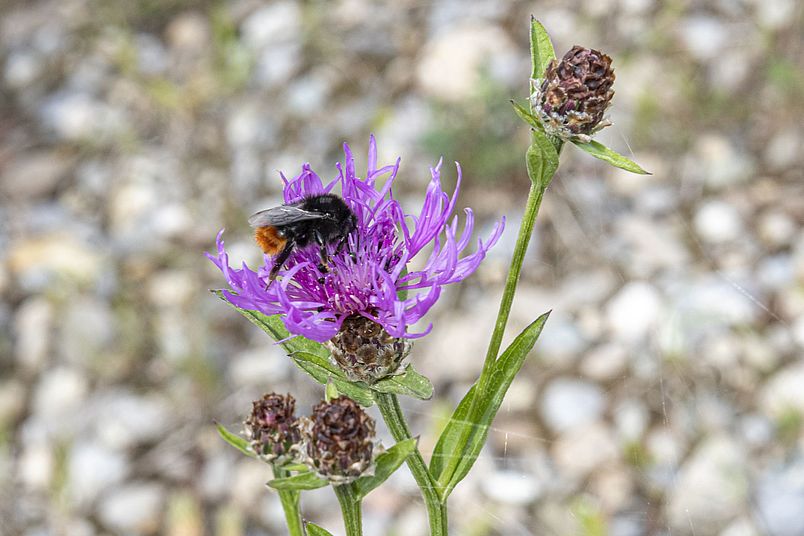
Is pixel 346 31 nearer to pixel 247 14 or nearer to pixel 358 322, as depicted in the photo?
pixel 247 14

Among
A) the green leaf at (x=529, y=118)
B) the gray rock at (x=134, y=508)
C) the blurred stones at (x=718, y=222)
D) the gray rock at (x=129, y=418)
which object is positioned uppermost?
the blurred stones at (x=718, y=222)

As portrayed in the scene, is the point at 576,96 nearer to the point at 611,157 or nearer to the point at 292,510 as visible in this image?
the point at 611,157

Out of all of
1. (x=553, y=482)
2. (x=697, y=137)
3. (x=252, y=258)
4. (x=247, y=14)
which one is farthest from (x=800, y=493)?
(x=247, y=14)

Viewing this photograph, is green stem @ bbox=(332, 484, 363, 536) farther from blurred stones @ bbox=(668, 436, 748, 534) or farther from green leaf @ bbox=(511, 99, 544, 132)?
blurred stones @ bbox=(668, 436, 748, 534)

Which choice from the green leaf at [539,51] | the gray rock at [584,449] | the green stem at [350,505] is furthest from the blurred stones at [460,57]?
the green stem at [350,505]

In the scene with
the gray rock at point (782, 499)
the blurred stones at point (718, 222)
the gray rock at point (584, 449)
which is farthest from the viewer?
the blurred stones at point (718, 222)

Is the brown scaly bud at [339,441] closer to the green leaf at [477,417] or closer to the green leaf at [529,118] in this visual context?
the green leaf at [477,417]
